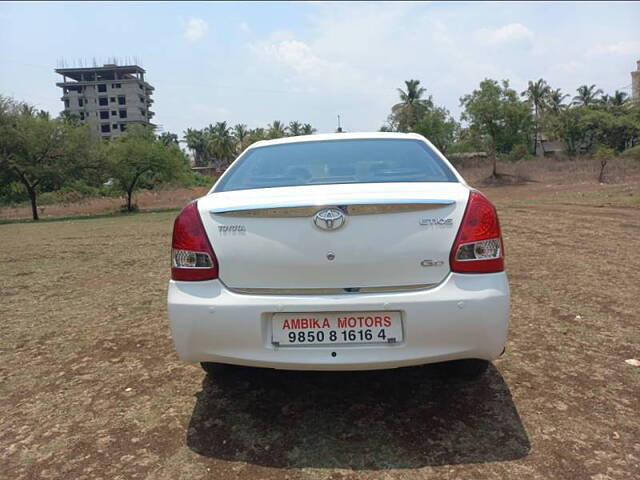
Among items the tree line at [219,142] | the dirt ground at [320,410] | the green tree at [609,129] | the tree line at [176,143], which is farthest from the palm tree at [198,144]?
the dirt ground at [320,410]

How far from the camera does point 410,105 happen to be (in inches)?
2259

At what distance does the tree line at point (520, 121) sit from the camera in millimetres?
37656

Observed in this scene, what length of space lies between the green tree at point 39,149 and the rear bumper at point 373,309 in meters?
31.2

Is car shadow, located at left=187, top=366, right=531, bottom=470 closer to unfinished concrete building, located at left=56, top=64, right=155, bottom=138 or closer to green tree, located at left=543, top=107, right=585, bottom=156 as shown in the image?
green tree, located at left=543, top=107, right=585, bottom=156

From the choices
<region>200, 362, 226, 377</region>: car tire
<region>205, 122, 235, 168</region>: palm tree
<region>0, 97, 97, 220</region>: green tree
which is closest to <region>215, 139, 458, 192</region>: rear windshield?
<region>200, 362, 226, 377</region>: car tire

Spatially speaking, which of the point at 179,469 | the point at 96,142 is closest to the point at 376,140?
the point at 179,469

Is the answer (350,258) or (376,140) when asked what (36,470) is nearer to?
(350,258)

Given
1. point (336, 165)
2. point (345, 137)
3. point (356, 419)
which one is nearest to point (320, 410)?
point (356, 419)

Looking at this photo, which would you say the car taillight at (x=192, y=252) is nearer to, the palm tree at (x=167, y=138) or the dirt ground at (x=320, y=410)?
the dirt ground at (x=320, y=410)

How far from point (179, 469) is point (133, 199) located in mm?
41865

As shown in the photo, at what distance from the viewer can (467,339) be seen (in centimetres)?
225

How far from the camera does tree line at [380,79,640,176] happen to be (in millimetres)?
37656

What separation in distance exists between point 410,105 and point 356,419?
5834 centimetres

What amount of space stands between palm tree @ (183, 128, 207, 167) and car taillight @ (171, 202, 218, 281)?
8349 centimetres
